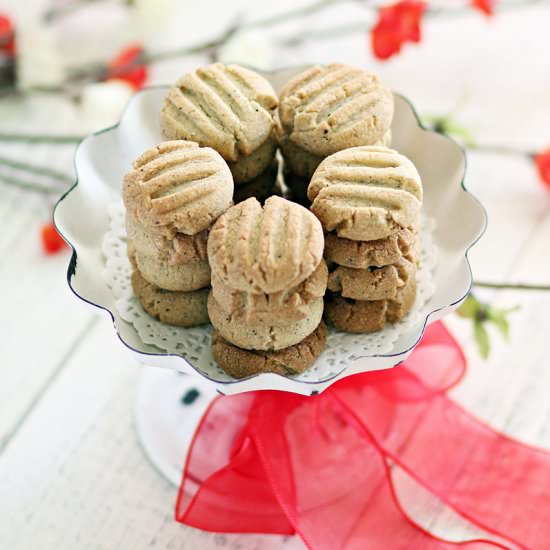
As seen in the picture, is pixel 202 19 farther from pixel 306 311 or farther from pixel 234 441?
pixel 306 311

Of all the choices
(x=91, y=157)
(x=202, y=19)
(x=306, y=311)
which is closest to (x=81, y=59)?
(x=202, y=19)

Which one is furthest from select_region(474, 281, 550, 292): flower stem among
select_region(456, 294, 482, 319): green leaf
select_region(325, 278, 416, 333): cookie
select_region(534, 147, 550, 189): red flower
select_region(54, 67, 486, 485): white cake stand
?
select_region(534, 147, 550, 189): red flower

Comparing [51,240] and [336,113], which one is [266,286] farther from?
[51,240]

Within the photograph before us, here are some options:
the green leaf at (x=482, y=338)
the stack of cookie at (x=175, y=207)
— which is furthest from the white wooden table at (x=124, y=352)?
the stack of cookie at (x=175, y=207)

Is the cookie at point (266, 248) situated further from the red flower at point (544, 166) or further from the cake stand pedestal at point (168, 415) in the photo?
the red flower at point (544, 166)

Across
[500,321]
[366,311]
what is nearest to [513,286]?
[500,321]
